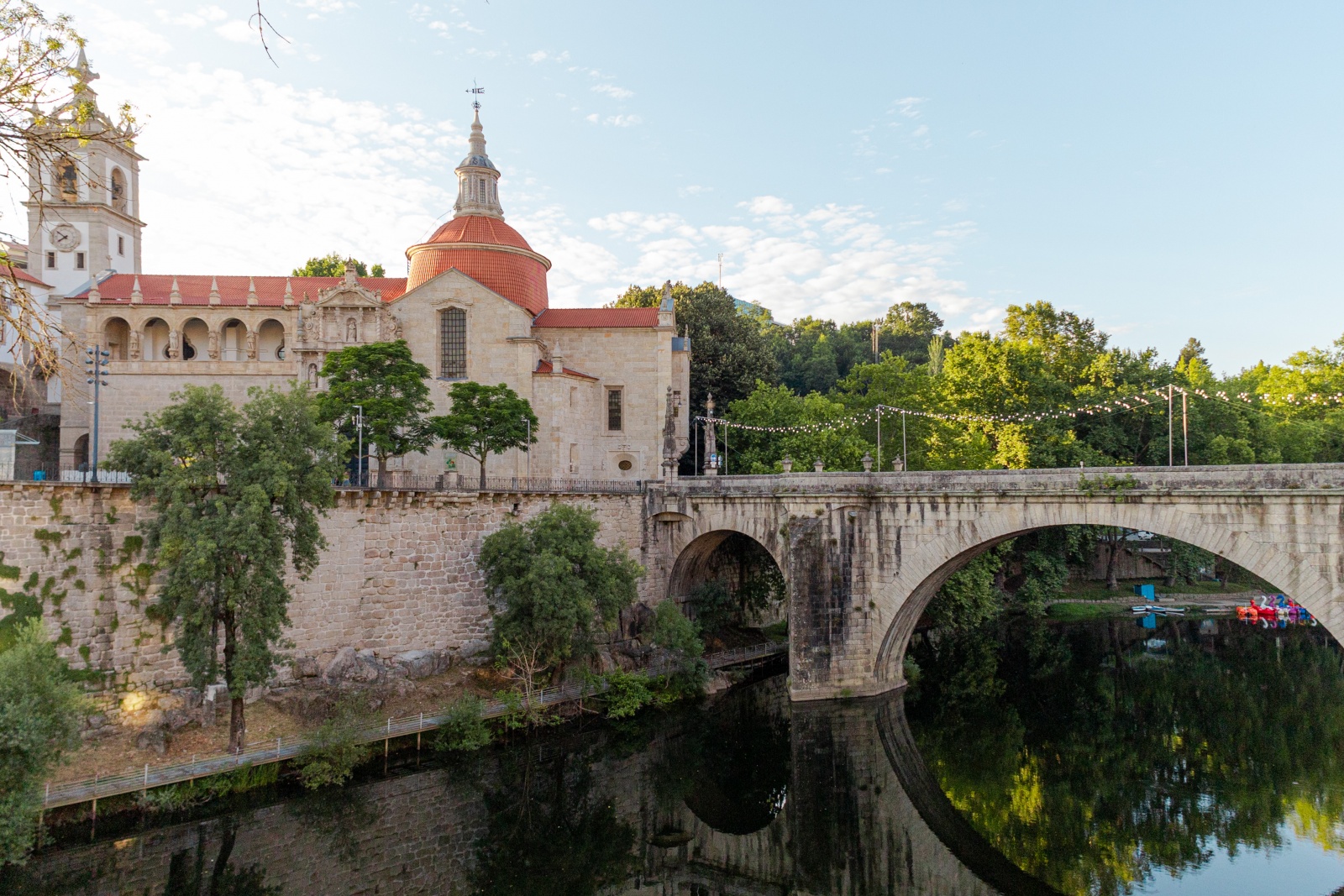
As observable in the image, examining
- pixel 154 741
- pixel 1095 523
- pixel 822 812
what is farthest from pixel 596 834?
pixel 1095 523

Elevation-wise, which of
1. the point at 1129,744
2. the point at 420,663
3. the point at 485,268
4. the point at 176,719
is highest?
the point at 485,268

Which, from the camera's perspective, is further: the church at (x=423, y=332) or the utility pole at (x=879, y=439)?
the church at (x=423, y=332)

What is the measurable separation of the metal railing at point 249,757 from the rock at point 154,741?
634mm

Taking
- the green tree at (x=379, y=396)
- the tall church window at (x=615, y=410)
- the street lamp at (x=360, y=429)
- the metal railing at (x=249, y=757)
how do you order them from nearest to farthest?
the metal railing at (x=249, y=757) < the street lamp at (x=360, y=429) < the green tree at (x=379, y=396) < the tall church window at (x=615, y=410)

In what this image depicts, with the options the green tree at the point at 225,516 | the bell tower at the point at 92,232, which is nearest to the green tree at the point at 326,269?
the bell tower at the point at 92,232

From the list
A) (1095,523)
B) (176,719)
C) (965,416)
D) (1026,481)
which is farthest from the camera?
(965,416)

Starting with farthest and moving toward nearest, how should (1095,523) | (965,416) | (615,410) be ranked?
(615,410) < (965,416) < (1095,523)

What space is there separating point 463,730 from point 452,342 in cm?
2195

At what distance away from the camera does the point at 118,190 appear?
51875mm

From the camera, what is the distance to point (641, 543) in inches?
1499

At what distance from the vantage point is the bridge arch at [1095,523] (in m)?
21.2

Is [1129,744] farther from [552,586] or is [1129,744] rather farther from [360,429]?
[360,429]

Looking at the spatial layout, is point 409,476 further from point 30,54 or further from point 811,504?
point 30,54

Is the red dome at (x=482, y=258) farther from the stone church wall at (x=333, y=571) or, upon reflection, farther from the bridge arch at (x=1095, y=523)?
the bridge arch at (x=1095, y=523)
